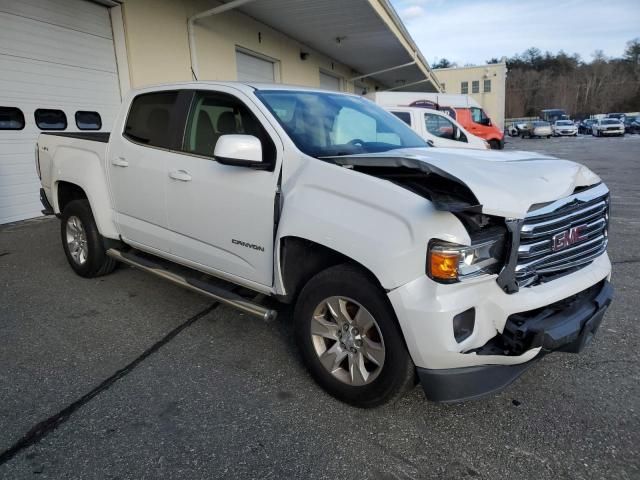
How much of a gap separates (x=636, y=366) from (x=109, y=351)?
367 cm

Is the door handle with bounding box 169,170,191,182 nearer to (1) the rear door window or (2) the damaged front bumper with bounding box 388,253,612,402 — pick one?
(1) the rear door window

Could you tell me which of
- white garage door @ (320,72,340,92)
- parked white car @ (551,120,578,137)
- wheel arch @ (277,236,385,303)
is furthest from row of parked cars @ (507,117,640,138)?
wheel arch @ (277,236,385,303)

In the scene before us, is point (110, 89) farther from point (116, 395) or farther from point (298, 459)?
point (298, 459)

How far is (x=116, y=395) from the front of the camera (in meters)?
2.75

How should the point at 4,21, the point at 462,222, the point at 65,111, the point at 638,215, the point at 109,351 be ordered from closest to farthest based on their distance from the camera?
the point at 462,222 < the point at 109,351 < the point at 4,21 < the point at 638,215 < the point at 65,111

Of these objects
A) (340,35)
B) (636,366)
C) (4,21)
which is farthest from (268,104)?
(340,35)

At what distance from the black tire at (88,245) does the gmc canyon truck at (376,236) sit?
1.07 m

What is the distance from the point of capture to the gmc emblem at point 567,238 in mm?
2350

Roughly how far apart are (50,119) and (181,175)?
603 cm

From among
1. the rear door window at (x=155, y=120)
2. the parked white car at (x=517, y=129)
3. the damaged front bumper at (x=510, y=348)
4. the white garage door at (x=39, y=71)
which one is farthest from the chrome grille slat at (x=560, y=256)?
the parked white car at (x=517, y=129)

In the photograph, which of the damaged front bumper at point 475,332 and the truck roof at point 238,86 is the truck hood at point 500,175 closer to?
the damaged front bumper at point 475,332

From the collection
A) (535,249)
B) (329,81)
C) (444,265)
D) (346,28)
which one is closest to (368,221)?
(444,265)

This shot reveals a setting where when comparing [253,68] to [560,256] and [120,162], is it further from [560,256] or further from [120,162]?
[560,256]

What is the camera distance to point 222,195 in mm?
3111
